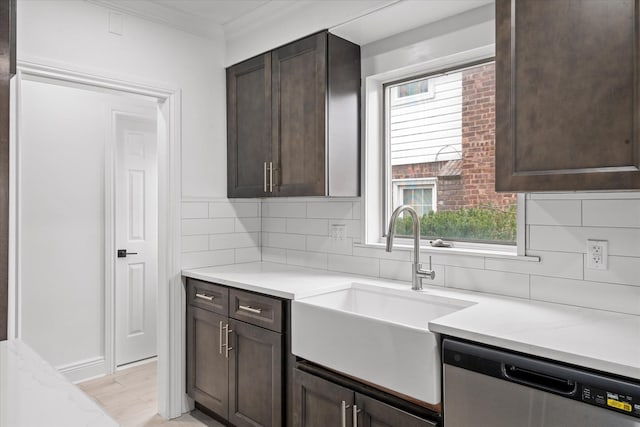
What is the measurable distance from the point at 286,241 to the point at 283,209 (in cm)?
23

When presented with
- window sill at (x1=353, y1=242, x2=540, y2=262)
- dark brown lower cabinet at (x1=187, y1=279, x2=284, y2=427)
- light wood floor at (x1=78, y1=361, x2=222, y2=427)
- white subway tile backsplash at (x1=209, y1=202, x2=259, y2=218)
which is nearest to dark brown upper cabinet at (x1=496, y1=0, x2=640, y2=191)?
window sill at (x1=353, y1=242, x2=540, y2=262)

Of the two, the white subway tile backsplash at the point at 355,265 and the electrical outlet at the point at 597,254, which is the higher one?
the electrical outlet at the point at 597,254

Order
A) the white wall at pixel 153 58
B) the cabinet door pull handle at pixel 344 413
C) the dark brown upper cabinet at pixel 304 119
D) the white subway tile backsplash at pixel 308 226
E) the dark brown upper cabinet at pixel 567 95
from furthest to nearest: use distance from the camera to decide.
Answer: the white subway tile backsplash at pixel 308 226 → the dark brown upper cabinet at pixel 304 119 → the white wall at pixel 153 58 → the cabinet door pull handle at pixel 344 413 → the dark brown upper cabinet at pixel 567 95

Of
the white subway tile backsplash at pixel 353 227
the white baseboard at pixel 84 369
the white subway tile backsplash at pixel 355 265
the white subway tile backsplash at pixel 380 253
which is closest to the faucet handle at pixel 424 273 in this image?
the white subway tile backsplash at pixel 380 253

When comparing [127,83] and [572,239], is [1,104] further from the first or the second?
[572,239]

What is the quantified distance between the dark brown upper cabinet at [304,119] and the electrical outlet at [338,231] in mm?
272

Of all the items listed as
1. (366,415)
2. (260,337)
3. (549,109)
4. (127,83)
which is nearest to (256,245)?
(260,337)

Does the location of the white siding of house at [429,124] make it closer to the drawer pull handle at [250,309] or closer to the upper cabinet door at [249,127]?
the upper cabinet door at [249,127]

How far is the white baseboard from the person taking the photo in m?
3.21

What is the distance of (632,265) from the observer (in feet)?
5.40

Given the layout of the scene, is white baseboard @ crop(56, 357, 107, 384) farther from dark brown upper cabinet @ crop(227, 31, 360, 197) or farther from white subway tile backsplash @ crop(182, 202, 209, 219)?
dark brown upper cabinet @ crop(227, 31, 360, 197)

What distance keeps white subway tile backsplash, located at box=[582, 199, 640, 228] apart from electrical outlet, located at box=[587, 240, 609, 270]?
0.24 feet

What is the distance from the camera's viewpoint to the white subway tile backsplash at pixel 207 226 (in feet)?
9.37

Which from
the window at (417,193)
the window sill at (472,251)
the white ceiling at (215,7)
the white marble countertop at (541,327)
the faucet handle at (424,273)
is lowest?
the white marble countertop at (541,327)
